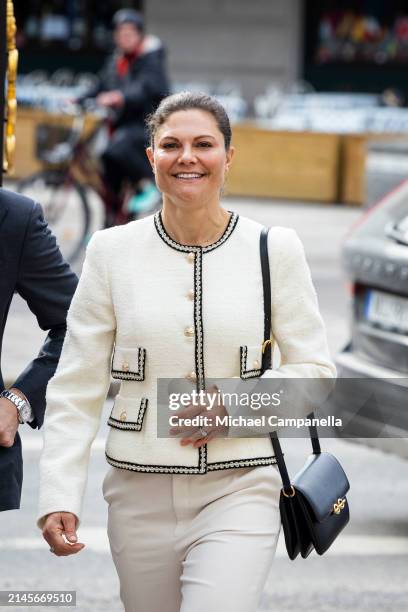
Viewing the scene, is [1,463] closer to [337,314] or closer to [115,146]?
[337,314]

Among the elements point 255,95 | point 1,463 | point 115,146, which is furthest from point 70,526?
point 255,95

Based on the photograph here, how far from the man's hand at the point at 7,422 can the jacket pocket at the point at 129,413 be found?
0.24 m

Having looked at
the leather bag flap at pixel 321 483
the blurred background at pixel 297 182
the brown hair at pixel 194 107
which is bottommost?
the blurred background at pixel 297 182

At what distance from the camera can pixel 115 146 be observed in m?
12.3

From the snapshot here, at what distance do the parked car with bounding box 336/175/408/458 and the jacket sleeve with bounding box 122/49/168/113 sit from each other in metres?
5.90

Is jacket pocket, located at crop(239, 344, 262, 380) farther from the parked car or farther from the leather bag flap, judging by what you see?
the parked car

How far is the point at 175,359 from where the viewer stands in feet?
11.3

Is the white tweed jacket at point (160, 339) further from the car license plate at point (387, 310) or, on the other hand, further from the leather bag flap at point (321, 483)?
the car license plate at point (387, 310)

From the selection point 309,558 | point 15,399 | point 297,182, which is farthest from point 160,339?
point 297,182

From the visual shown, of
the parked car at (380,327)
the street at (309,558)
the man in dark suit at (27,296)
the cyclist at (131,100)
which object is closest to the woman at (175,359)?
the man in dark suit at (27,296)

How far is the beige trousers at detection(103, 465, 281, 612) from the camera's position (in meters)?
3.33

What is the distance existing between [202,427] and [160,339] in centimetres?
23

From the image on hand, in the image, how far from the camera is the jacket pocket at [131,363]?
3426 millimetres

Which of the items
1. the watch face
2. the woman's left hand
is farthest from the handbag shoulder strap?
the watch face
